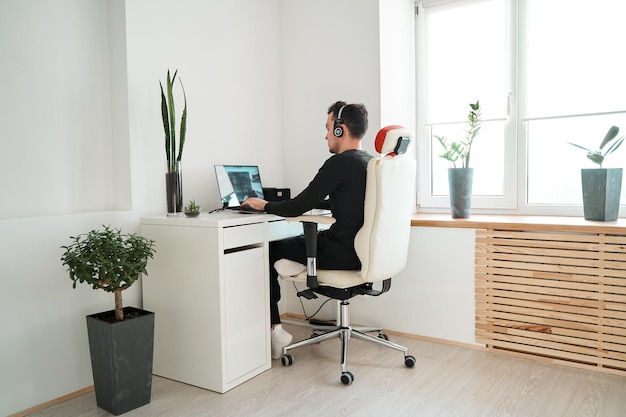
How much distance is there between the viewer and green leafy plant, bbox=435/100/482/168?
124 inches

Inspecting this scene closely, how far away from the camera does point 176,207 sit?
2.79m

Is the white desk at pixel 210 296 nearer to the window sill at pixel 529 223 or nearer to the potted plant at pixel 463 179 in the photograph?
the window sill at pixel 529 223

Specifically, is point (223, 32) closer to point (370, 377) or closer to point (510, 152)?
point (510, 152)

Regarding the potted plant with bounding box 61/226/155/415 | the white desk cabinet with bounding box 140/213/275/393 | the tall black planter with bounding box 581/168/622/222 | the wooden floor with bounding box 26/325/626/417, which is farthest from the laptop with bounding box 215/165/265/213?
the tall black planter with bounding box 581/168/622/222

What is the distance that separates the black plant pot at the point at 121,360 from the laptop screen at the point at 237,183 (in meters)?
0.94

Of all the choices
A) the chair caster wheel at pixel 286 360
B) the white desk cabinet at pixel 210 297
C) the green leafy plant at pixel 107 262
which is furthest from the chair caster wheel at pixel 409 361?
the green leafy plant at pixel 107 262

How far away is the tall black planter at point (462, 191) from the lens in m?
3.15

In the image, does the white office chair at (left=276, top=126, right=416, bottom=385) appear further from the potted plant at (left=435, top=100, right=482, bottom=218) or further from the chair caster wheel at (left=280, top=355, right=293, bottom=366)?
the potted plant at (left=435, top=100, right=482, bottom=218)

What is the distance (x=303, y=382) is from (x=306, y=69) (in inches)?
86.3

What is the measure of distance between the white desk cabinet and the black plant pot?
0.81 feet

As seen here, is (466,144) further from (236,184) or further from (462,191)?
(236,184)

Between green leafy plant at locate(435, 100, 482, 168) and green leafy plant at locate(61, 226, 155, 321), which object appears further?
green leafy plant at locate(435, 100, 482, 168)

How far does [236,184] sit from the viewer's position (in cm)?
314

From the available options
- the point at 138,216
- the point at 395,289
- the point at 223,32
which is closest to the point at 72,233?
the point at 138,216
